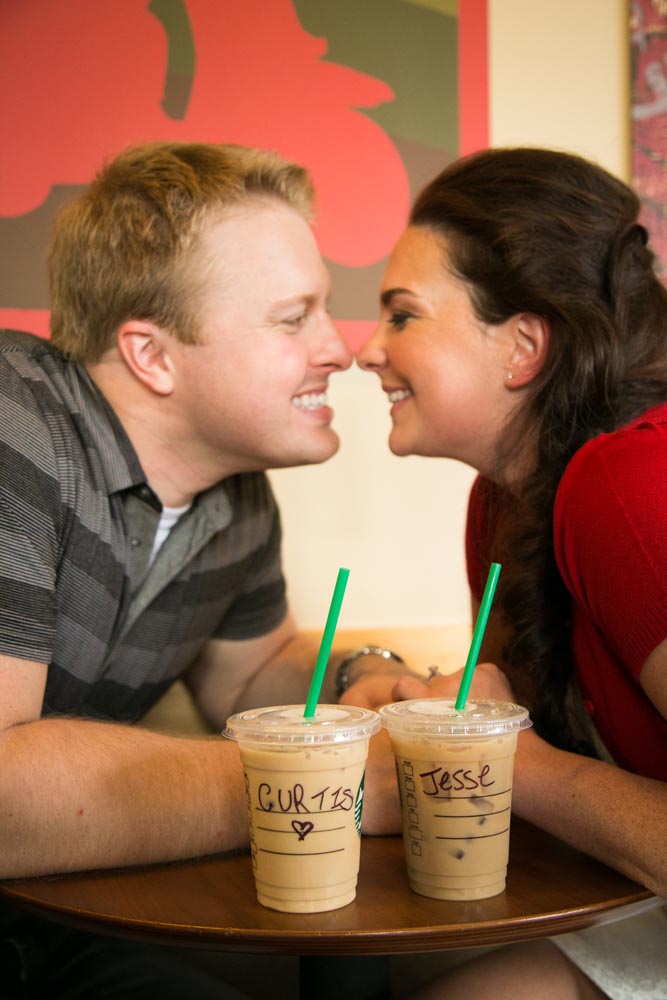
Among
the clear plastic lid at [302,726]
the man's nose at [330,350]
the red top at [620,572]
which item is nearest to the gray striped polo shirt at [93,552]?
the man's nose at [330,350]

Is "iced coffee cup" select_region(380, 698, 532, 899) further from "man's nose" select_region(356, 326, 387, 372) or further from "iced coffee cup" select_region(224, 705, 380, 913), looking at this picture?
"man's nose" select_region(356, 326, 387, 372)

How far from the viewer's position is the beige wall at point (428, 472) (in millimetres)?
2287

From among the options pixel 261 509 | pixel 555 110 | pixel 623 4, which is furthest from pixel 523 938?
pixel 623 4

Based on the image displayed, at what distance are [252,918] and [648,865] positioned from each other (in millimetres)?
406

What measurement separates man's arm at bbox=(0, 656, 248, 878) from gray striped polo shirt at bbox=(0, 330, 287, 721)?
18 centimetres

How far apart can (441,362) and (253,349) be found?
0.32 meters

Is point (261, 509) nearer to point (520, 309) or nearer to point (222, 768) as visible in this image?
point (520, 309)

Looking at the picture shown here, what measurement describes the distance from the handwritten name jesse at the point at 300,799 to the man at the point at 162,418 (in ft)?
1.52

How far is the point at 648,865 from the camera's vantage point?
0.99 meters

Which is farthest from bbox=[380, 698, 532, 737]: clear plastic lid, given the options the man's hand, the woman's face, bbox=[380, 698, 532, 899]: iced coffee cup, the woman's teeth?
the woman's teeth

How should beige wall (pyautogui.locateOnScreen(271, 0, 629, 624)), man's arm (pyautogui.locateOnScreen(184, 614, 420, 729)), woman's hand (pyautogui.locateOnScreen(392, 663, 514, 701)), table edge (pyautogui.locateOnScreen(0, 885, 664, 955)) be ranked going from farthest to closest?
beige wall (pyautogui.locateOnScreen(271, 0, 629, 624)) < man's arm (pyautogui.locateOnScreen(184, 614, 420, 729)) < woman's hand (pyautogui.locateOnScreen(392, 663, 514, 701)) < table edge (pyautogui.locateOnScreen(0, 885, 664, 955))

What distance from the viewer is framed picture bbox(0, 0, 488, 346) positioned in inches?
79.5

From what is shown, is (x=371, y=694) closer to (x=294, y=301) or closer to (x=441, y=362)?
(x=441, y=362)

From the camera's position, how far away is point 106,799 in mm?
1060
